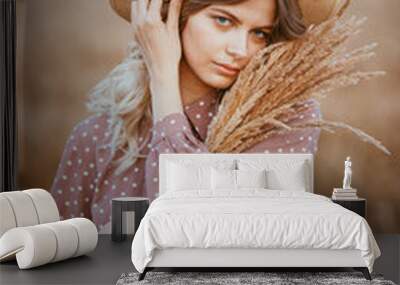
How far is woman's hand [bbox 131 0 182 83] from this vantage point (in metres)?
6.77

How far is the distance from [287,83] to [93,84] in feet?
6.68

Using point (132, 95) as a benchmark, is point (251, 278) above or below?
below

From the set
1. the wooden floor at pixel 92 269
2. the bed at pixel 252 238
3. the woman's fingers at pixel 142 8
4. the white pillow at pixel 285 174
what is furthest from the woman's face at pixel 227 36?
the bed at pixel 252 238

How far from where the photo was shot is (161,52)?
6797mm

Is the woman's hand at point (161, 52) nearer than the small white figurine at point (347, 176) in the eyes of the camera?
No

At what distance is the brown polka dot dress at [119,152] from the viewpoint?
→ 677 centimetres

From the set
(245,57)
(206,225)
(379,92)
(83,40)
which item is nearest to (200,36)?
(245,57)

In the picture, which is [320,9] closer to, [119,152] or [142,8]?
[142,8]

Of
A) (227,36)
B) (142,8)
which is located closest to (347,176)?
(227,36)

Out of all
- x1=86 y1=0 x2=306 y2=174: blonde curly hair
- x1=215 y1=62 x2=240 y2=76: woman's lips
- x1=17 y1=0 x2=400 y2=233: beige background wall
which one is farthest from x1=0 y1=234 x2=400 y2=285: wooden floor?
x1=215 y1=62 x2=240 y2=76: woman's lips

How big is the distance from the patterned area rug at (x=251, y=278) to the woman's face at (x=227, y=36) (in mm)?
2625

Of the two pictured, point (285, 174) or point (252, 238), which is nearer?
point (252, 238)

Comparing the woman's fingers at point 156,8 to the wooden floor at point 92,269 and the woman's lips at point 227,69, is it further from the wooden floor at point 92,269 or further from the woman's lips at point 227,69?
the wooden floor at point 92,269

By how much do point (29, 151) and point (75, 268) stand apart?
90.9 inches
